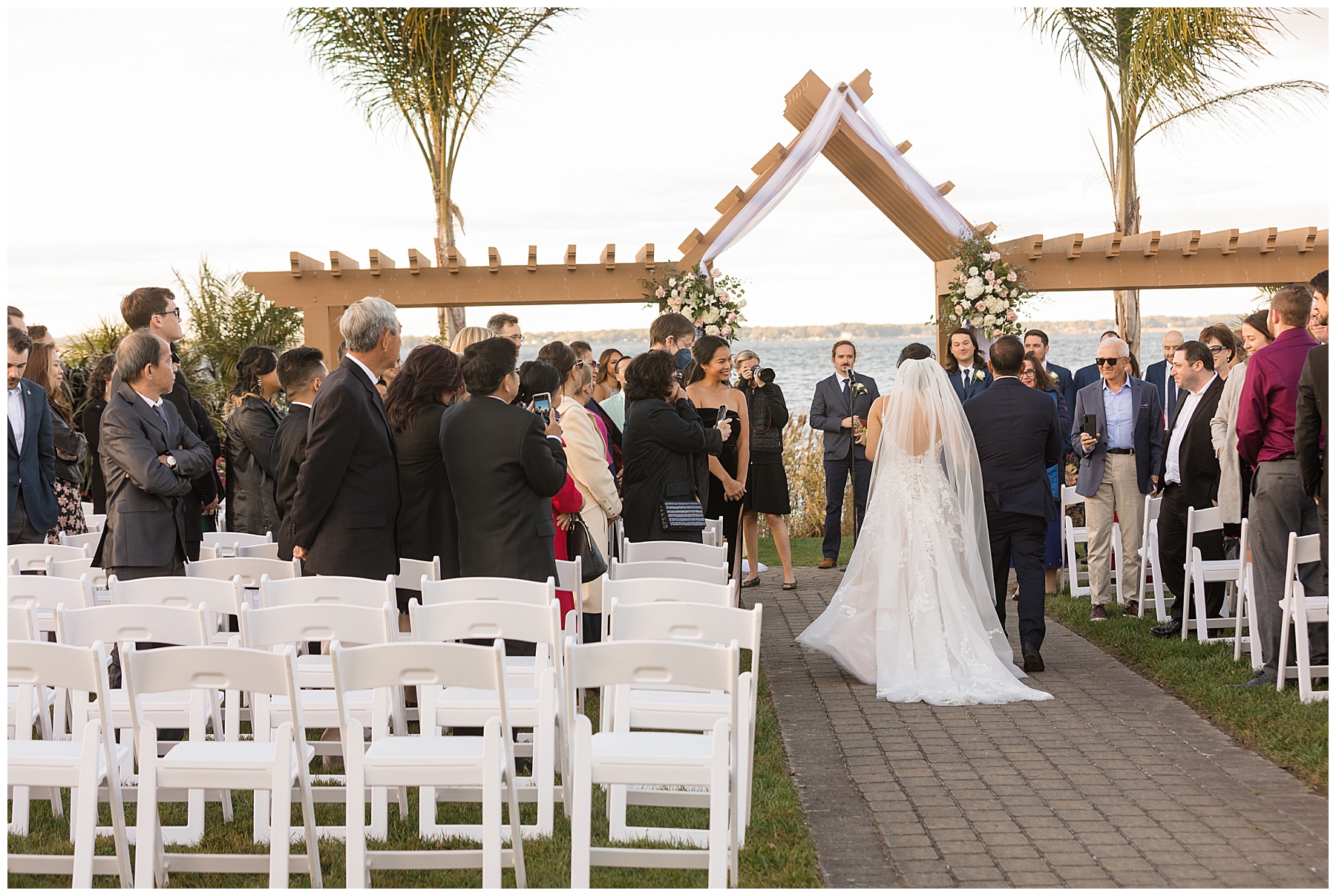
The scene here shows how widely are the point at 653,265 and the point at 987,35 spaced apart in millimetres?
6191

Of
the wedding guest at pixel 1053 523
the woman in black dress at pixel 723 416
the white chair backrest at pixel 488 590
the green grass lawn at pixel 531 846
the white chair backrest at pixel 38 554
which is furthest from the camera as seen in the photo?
the wedding guest at pixel 1053 523

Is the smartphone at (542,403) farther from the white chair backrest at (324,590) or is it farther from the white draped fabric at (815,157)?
the white draped fabric at (815,157)

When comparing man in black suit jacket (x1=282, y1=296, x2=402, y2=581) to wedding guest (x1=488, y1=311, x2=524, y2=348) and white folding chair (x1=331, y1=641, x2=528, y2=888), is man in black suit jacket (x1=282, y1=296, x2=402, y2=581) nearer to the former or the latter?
white folding chair (x1=331, y1=641, x2=528, y2=888)

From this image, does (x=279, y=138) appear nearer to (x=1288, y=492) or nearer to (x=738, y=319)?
(x=738, y=319)

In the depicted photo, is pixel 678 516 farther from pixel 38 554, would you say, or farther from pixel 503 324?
pixel 38 554

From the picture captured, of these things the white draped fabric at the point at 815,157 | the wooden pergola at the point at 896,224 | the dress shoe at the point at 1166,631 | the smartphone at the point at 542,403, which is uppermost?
the white draped fabric at the point at 815,157

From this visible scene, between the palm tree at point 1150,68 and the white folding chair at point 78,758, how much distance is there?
14913mm

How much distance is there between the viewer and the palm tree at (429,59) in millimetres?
17578

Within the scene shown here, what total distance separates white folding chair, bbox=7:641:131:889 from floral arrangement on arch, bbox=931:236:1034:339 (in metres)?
9.84

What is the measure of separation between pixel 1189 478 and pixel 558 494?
427 cm

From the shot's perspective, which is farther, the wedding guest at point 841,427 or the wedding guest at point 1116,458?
the wedding guest at point 841,427

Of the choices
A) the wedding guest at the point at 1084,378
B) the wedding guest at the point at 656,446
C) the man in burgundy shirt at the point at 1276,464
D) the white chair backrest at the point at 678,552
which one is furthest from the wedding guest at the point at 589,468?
the wedding guest at the point at 1084,378

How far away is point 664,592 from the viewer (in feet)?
15.7

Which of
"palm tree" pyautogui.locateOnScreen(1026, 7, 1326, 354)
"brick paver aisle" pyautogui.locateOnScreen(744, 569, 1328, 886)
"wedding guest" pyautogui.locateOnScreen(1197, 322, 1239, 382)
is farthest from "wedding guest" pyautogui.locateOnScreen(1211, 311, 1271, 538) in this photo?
"palm tree" pyautogui.locateOnScreen(1026, 7, 1326, 354)
